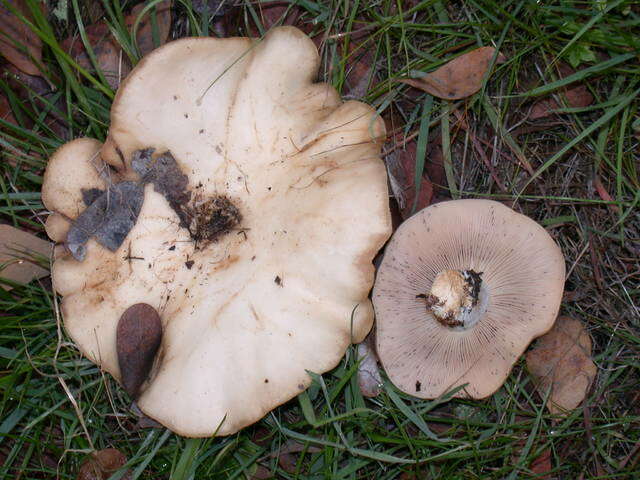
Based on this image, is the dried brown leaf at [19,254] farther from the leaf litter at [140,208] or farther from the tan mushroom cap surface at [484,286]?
the tan mushroom cap surface at [484,286]

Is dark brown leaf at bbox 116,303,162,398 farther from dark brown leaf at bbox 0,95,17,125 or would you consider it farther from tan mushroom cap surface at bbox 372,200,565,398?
dark brown leaf at bbox 0,95,17,125

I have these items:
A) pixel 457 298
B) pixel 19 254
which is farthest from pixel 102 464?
pixel 457 298

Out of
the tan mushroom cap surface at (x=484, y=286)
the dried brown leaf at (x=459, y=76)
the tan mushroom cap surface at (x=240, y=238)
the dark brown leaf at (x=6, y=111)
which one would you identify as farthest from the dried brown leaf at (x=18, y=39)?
the tan mushroom cap surface at (x=484, y=286)

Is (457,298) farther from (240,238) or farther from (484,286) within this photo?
(240,238)

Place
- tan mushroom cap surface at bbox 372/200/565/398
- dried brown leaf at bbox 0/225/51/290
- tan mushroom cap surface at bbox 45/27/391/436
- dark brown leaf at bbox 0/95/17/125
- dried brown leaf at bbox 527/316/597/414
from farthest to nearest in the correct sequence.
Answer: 1. dark brown leaf at bbox 0/95/17/125
2. dried brown leaf at bbox 0/225/51/290
3. dried brown leaf at bbox 527/316/597/414
4. tan mushroom cap surface at bbox 372/200/565/398
5. tan mushroom cap surface at bbox 45/27/391/436

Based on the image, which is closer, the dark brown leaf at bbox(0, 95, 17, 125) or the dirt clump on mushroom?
the dirt clump on mushroom

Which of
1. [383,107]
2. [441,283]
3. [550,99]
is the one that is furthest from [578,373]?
[383,107]

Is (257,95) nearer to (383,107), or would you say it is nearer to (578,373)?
(383,107)

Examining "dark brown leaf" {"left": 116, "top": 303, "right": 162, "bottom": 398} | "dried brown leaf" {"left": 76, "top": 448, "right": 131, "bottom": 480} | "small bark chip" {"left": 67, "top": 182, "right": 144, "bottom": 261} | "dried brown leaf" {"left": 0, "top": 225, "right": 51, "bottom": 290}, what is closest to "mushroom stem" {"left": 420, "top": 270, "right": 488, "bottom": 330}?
"dark brown leaf" {"left": 116, "top": 303, "right": 162, "bottom": 398}
